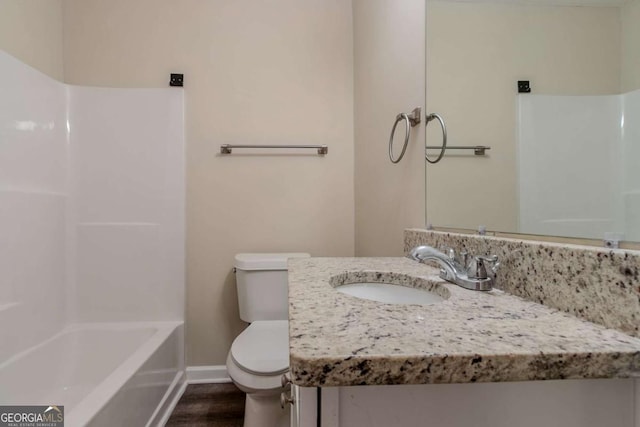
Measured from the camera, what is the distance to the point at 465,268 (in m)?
0.70

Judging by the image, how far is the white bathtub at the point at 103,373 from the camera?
1033 mm

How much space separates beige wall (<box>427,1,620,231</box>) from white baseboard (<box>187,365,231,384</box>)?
5.07 ft

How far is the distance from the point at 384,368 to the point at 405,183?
38.1 inches

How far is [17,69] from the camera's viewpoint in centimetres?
135

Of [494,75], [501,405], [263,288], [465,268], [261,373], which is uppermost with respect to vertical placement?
[494,75]

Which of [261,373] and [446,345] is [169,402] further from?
[446,345]

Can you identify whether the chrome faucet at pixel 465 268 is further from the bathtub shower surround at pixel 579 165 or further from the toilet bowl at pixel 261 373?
the toilet bowl at pixel 261 373

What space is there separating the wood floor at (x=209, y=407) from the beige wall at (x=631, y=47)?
1758mm

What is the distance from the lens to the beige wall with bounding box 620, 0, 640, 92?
457 millimetres

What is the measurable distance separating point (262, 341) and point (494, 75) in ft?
4.28

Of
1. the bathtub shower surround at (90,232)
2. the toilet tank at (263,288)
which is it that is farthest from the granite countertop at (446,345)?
the bathtub shower surround at (90,232)

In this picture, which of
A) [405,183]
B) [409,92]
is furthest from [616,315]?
[409,92]

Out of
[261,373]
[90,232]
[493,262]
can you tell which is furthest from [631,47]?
[90,232]

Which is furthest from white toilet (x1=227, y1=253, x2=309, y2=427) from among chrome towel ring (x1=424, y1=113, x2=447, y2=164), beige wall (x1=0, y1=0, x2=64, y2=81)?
beige wall (x1=0, y1=0, x2=64, y2=81)
